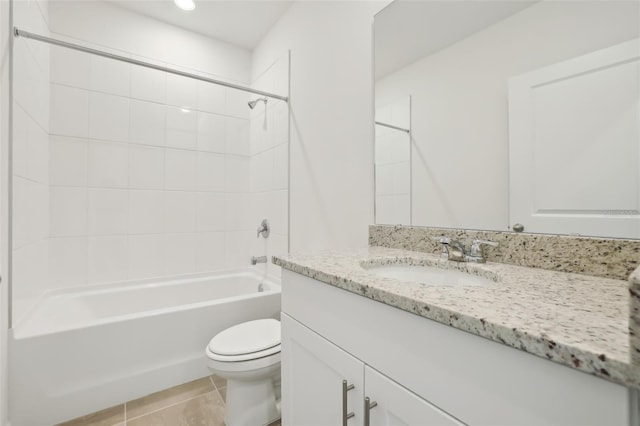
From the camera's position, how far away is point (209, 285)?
2258 millimetres

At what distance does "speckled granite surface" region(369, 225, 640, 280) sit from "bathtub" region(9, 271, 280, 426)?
4.30ft

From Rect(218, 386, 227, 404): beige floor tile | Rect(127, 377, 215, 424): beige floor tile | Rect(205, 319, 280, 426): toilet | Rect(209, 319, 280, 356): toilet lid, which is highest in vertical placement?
Rect(209, 319, 280, 356): toilet lid

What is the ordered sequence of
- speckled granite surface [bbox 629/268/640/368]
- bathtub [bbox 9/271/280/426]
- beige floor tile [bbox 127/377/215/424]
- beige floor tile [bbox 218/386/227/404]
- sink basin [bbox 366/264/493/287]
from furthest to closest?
beige floor tile [bbox 218/386/227/404] → beige floor tile [bbox 127/377/215/424] → bathtub [bbox 9/271/280/426] → sink basin [bbox 366/264/493/287] → speckled granite surface [bbox 629/268/640/368]

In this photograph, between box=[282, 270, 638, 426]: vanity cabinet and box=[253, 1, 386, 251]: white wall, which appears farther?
box=[253, 1, 386, 251]: white wall

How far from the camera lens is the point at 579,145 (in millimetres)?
748

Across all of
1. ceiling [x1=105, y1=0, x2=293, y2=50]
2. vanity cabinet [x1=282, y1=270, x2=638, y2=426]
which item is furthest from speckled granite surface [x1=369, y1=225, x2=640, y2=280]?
ceiling [x1=105, y1=0, x2=293, y2=50]

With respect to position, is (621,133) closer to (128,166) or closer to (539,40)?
(539,40)

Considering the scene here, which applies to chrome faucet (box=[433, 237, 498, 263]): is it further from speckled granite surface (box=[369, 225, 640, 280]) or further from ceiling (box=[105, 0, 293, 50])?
ceiling (box=[105, 0, 293, 50])

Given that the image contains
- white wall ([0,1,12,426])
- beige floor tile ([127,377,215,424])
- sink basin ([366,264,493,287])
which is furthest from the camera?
beige floor tile ([127,377,215,424])

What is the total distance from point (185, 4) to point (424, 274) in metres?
2.37

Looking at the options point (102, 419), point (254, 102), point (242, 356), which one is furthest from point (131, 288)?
point (254, 102)

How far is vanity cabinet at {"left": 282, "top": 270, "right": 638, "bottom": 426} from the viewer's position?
366 millimetres

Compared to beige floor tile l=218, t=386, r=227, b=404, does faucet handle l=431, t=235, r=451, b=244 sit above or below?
above

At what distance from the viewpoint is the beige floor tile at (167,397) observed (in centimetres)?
141
